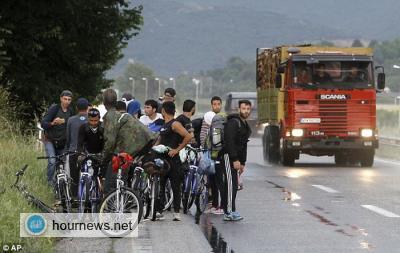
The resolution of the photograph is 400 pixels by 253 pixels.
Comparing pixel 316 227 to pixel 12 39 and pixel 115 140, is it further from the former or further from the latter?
pixel 12 39

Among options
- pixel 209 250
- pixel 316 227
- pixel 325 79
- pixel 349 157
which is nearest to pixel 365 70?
pixel 325 79

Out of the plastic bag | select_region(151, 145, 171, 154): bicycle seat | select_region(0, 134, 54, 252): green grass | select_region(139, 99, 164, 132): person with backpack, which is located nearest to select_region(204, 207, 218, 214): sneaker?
the plastic bag

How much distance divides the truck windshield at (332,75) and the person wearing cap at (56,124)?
11.1m

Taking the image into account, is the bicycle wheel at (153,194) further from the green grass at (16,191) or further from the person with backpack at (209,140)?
the green grass at (16,191)

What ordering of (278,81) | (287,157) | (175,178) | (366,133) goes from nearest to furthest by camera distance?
(175,178) < (278,81) < (366,133) < (287,157)

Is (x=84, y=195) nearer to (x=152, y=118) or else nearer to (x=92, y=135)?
(x=92, y=135)

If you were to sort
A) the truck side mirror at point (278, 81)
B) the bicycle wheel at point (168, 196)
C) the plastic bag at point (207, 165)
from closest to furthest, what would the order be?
the bicycle wheel at point (168, 196)
the plastic bag at point (207, 165)
the truck side mirror at point (278, 81)

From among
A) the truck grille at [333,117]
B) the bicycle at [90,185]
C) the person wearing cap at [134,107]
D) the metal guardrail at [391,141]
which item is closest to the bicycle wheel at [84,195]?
the bicycle at [90,185]

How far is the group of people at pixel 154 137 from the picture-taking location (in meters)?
13.0

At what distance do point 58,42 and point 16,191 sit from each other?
13355 millimetres

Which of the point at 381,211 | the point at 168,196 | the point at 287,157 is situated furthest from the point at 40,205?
the point at 287,157

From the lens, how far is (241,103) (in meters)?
14.0

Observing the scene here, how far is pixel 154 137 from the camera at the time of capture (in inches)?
530

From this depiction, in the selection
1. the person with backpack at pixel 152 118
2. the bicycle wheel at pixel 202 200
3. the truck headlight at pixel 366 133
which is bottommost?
the bicycle wheel at pixel 202 200
